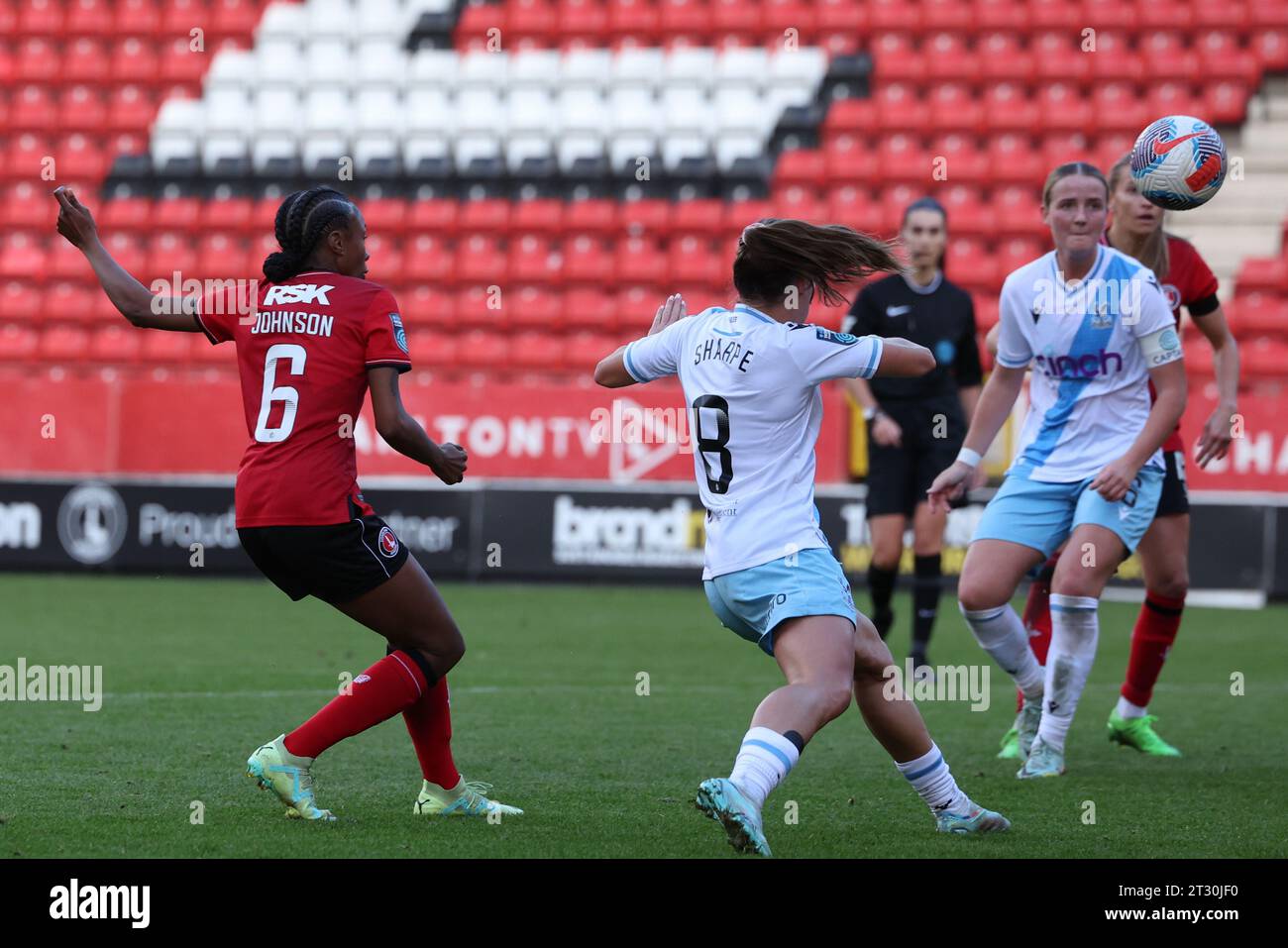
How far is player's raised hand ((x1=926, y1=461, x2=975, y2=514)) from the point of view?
562 cm

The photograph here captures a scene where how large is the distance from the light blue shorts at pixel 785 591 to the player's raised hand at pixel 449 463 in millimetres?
847

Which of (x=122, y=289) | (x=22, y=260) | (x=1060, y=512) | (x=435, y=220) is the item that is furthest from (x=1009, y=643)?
(x=22, y=260)

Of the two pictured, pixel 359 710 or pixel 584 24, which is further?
pixel 584 24

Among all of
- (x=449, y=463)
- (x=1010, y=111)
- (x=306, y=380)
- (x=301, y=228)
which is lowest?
(x=449, y=463)

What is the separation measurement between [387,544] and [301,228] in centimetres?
94

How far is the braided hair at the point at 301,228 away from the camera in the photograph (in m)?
4.99

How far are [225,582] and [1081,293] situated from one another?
932 centimetres

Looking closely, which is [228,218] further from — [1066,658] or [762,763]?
[762,763]

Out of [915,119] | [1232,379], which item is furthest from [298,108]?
[1232,379]

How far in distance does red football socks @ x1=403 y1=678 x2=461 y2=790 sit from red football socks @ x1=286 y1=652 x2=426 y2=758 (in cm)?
14

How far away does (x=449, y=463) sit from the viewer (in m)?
4.89

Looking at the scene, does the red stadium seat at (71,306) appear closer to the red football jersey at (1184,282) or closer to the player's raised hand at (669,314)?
the red football jersey at (1184,282)
